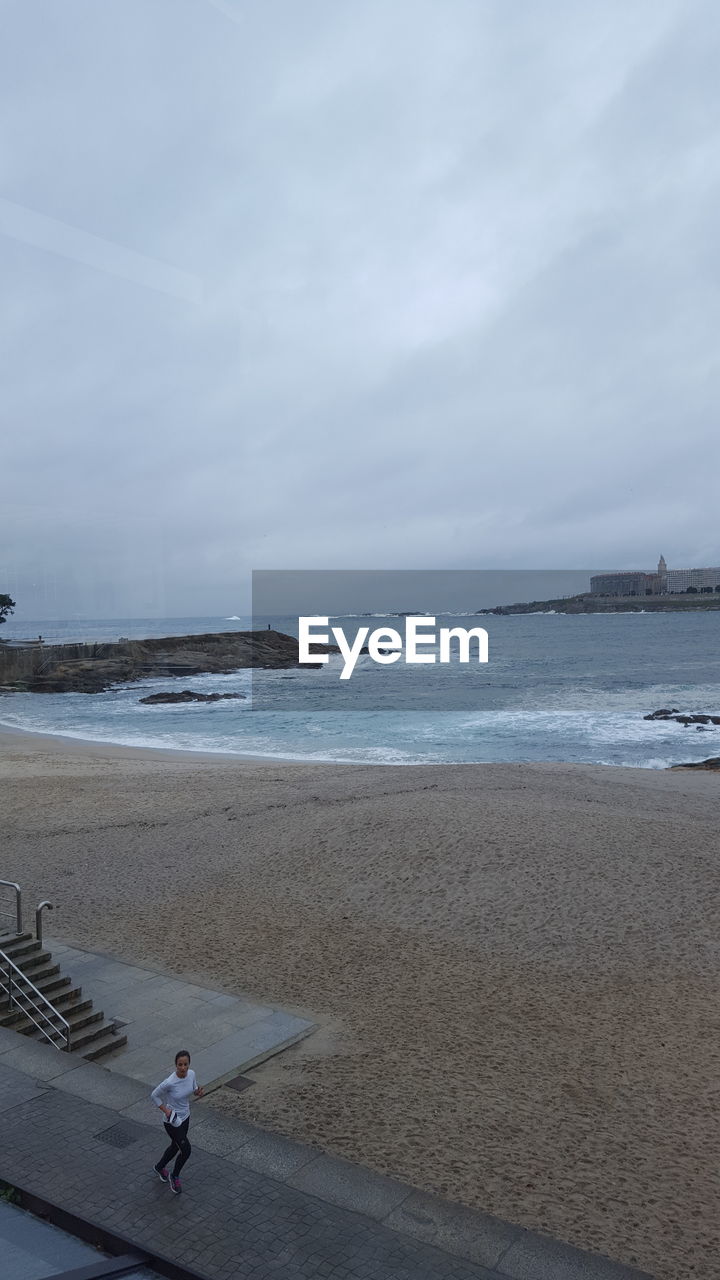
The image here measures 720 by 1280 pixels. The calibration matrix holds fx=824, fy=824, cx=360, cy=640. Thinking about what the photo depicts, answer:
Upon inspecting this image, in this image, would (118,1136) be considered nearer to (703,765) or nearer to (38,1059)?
(38,1059)

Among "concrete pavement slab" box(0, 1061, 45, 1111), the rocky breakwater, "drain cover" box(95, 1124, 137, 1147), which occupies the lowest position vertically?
"drain cover" box(95, 1124, 137, 1147)

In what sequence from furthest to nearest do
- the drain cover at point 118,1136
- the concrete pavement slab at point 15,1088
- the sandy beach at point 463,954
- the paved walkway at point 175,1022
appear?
the paved walkway at point 175,1022 < the concrete pavement slab at point 15,1088 < the sandy beach at point 463,954 < the drain cover at point 118,1136

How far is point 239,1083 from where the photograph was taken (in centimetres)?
793

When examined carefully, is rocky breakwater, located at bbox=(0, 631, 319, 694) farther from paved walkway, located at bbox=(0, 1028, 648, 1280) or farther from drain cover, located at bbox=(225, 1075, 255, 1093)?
paved walkway, located at bbox=(0, 1028, 648, 1280)

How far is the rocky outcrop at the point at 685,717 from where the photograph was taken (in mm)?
37344

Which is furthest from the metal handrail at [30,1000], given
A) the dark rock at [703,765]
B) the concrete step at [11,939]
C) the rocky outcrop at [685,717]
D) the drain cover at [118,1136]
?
the rocky outcrop at [685,717]

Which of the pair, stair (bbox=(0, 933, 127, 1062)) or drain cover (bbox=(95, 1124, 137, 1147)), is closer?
drain cover (bbox=(95, 1124, 137, 1147))

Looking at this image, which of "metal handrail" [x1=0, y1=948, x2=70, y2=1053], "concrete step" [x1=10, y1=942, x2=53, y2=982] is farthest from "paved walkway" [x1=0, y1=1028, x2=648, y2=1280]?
"concrete step" [x1=10, y1=942, x2=53, y2=982]

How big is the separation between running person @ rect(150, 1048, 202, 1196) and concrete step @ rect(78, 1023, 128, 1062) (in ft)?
8.03

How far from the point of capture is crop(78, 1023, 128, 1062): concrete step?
8375mm

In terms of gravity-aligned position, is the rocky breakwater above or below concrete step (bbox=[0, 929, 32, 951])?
above

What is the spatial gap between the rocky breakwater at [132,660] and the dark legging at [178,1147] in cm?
5216

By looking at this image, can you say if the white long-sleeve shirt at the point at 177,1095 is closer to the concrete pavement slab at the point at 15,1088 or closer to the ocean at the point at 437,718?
the concrete pavement slab at the point at 15,1088

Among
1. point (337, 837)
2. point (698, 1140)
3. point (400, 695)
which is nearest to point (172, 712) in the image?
point (400, 695)
